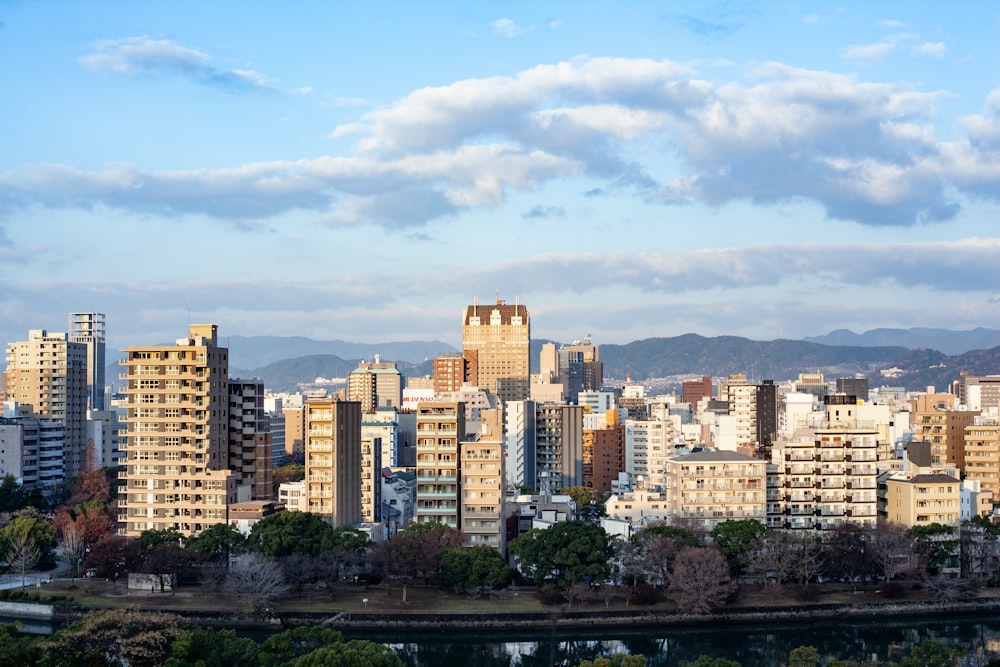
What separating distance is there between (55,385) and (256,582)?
3294 centimetres

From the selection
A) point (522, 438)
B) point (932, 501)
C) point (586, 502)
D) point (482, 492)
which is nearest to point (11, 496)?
point (482, 492)

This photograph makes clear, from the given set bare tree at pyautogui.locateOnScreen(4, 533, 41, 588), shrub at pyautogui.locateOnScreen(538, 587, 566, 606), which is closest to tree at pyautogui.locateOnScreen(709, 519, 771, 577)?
shrub at pyautogui.locateOnScreen(538, 587, 566, 606)

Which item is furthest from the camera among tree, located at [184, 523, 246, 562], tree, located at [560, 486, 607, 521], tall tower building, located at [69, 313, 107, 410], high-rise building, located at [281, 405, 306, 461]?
tall tower building, located at [69, 313, 107, 410]

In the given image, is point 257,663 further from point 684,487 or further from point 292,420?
point 292,420

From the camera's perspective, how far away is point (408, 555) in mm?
33750

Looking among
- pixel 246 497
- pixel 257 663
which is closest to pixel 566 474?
pixel 246 497

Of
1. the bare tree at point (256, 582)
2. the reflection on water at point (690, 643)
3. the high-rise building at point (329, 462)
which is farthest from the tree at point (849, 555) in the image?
the bare tree at point (256, 582)

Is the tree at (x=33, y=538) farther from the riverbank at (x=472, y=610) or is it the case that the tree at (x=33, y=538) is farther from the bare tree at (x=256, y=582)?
the bare tree at (x=256, y=582)

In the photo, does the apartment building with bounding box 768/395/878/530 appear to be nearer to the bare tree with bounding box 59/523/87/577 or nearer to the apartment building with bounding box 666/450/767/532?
the apartment building with bounding box 666/450/767/532

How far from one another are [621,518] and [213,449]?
14822 millimetres

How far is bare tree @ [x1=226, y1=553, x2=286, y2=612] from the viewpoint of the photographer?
3231 centimetres

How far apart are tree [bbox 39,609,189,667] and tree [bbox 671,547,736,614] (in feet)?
48.3

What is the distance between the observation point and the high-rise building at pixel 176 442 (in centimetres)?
3881

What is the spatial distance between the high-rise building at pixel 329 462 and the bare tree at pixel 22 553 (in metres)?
8.86
